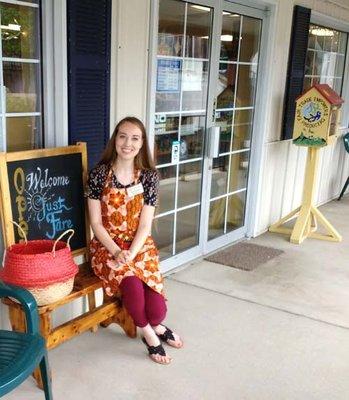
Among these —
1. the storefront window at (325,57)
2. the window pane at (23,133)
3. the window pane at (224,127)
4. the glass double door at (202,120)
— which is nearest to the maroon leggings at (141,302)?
the window pane at (23,133)

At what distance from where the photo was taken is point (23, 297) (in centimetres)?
193

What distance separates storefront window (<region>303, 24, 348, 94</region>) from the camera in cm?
516

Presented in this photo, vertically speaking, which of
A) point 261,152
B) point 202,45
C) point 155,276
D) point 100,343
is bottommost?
point 100,343

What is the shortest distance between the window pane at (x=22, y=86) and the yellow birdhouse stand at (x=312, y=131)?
8.51 ft

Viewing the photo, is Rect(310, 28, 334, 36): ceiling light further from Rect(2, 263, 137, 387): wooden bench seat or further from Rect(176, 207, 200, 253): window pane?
Rect(2, 263, 137, 387): wooden bench seat

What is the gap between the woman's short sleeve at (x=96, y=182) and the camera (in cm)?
254

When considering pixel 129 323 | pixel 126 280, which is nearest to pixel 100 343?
pixel 129 323

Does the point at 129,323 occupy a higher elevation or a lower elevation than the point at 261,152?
lower

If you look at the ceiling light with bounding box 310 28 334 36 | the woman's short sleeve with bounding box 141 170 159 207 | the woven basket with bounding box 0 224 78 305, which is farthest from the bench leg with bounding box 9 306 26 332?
the ceiling light with bounding box 310 28 334 36

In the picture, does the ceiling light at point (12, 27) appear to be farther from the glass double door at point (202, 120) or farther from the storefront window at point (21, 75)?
the glass double door at point (202, 120)

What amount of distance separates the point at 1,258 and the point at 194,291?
1.41 meters

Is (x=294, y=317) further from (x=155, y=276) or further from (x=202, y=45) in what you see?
(x=202, y=45)

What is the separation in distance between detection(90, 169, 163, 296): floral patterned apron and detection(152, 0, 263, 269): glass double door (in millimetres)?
833

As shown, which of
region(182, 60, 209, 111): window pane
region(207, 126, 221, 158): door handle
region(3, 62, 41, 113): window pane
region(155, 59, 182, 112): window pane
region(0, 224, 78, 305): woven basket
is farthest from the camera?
region(207, 126, 221, 158): door handle
